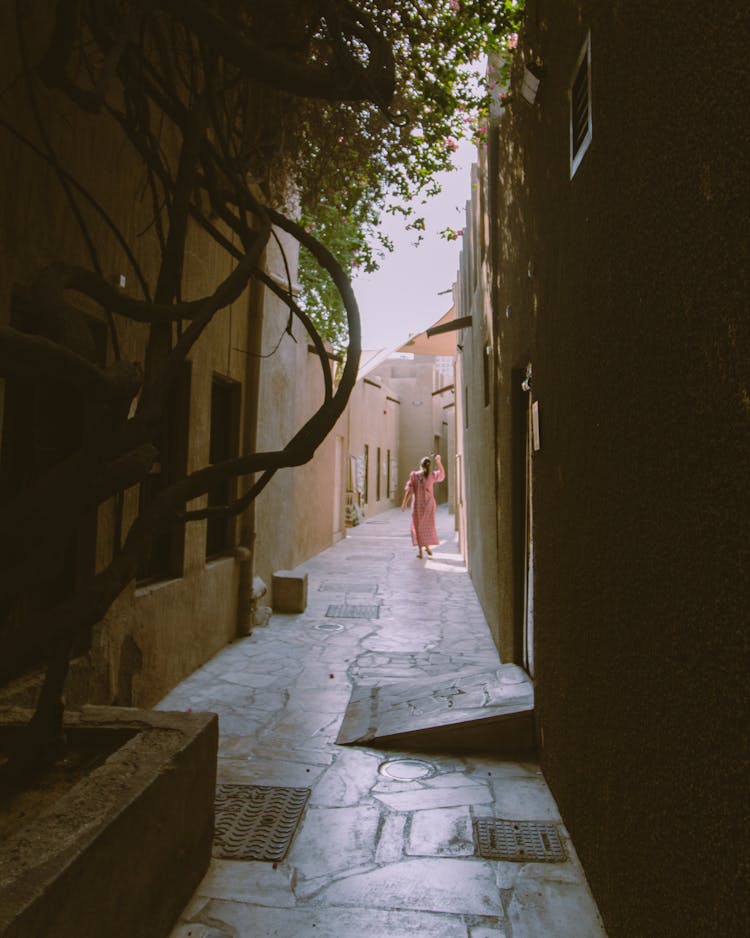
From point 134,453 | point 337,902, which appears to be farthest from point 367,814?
point 134,453

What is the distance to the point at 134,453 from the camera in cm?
228

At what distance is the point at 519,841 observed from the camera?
327 centimetres

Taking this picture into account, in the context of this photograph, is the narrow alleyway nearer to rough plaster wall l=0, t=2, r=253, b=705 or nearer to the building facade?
the building facade

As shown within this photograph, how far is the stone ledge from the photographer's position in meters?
1.74

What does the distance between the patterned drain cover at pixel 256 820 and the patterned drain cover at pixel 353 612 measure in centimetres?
485

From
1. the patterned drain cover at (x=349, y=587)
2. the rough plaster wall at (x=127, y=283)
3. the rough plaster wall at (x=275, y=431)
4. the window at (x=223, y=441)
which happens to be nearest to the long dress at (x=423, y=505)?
the patterned drain cover at (x=349, y=587)

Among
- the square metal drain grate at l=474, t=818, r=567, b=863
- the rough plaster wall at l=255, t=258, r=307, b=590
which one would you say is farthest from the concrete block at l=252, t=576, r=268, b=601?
the square metal drain grate at l=474, t=818, r=567, b=863

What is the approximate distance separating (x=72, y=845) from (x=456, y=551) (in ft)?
47.1

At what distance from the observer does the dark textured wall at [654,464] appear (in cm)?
152

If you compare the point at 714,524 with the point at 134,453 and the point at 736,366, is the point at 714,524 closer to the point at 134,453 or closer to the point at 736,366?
the point at 736,366

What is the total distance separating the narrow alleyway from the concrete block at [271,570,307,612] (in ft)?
4.64

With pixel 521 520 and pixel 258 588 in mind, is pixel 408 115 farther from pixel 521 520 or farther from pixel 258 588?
pixel 258 588

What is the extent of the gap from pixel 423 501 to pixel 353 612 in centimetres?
518

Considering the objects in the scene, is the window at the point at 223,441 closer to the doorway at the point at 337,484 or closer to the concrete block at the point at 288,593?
the concrete block at the point at 288,593
